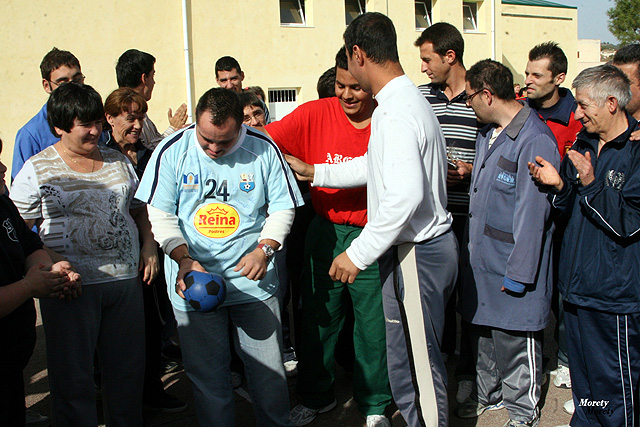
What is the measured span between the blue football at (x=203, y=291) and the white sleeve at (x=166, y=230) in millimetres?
221

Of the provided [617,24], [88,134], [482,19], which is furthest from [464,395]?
[617,24]

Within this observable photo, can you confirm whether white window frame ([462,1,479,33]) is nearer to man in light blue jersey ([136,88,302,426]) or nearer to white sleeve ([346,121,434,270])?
man in light blue jersey ([136,88,302,426])

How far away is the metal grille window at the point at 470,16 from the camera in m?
22.0

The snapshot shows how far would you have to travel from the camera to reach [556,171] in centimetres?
329

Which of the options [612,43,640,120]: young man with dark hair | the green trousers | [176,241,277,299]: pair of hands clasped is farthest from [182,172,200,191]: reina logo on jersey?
[612,43,640,120]: young man with dark hair

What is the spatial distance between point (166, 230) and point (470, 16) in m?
21.5

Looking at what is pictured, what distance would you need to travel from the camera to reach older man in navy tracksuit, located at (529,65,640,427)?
10.3 ft

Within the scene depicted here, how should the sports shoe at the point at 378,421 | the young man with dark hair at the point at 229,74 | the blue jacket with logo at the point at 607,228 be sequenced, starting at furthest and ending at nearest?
the young man with dark hair at the point at 229,74 → the sports shoe at the point at 378,421 → the blue jacket with logo at the point at 607,228

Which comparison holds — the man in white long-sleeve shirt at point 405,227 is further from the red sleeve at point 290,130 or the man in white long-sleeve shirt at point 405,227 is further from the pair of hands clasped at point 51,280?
the pair of hands clasped at point 51,280

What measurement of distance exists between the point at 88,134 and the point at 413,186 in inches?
73.9

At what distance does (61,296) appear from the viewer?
285cm

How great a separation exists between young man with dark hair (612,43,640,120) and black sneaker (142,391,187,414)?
3912 mm

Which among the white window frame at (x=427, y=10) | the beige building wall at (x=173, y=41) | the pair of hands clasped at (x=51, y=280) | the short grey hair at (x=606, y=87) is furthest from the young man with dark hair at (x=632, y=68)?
the white window frame at (x=427, y=10)

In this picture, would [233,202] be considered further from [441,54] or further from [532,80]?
[532,80]
